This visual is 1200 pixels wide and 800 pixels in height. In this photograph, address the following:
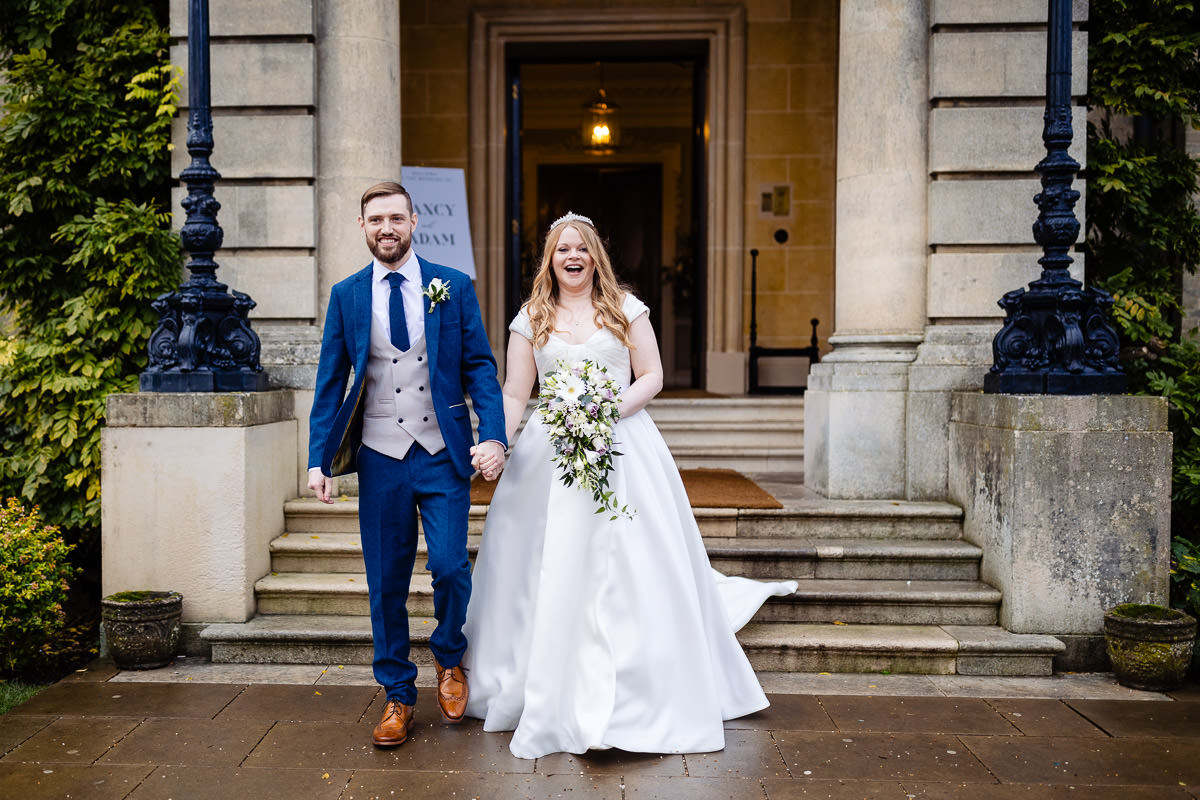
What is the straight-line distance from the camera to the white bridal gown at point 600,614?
403cm

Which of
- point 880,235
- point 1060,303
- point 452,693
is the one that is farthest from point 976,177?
point 452,693

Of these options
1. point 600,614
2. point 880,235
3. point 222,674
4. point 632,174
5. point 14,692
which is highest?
point 632,174

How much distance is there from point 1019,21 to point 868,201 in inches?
60.4

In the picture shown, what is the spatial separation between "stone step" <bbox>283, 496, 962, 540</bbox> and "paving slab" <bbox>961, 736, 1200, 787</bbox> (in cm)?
198

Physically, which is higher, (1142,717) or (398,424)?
(398,424)

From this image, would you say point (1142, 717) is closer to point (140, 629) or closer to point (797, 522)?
point (797, 522)

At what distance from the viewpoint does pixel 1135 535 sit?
5293 mm

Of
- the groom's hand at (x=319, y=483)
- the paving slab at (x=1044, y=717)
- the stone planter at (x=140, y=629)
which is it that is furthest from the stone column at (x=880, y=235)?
the stone planter at (x=140, y=629)

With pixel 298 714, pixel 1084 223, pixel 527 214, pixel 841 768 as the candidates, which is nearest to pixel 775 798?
pixel 841 768

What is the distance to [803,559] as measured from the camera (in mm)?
5797

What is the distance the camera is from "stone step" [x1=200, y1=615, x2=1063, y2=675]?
516cm

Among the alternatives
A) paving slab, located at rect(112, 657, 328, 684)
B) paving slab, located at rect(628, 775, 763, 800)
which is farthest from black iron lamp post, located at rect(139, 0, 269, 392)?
paving slab, located at rect(628, 775, 763, 800)

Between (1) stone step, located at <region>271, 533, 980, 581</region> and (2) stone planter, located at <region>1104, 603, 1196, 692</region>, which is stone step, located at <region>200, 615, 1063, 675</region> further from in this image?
(1) stone step, located at <region>271, 533, 980, 581</region>

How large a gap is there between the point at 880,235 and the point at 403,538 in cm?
418
